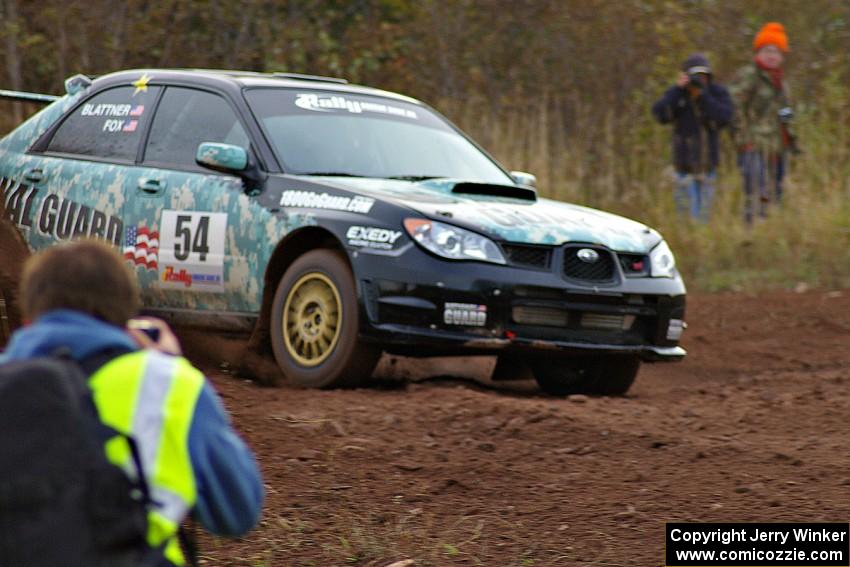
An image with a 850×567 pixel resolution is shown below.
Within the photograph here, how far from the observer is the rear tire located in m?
8.42

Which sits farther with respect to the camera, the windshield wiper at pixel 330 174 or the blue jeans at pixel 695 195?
the blue jeans at pixel 695 195

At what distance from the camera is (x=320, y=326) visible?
7719 millimetres

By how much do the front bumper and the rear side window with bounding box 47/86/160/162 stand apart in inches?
74.8

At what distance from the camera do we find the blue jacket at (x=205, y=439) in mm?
2498

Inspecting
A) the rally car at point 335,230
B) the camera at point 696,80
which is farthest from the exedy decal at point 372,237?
the camera at point 696,80

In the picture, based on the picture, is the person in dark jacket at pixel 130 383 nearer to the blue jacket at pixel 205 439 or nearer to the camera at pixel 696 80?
the blue jacket at pixel 205 439

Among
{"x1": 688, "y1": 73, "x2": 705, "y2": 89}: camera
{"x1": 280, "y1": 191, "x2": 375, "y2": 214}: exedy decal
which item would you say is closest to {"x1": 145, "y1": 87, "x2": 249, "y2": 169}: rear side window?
{"x1": 280, "y1": 191, "x2": 375, "y2": 214}: exedy decal

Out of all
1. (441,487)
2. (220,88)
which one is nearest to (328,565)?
(441,487)

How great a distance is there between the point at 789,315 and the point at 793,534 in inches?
254

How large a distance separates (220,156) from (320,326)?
38.6 inches

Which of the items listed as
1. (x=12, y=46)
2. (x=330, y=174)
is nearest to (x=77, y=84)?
(x=330, y=174)

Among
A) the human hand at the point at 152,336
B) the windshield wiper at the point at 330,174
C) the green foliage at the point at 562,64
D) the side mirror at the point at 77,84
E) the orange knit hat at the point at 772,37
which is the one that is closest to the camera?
the human hand at the point at 152,336

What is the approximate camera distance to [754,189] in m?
14.1

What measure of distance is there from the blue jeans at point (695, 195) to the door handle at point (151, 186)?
637cm
